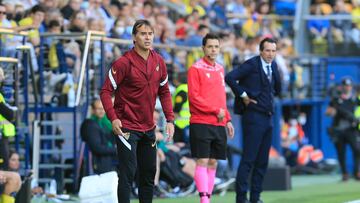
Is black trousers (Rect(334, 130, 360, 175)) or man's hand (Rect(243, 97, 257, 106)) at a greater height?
man's hand (Rect(243, 97, 257, 106))

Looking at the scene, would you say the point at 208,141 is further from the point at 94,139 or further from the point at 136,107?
the point at 94,139

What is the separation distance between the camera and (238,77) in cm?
1486

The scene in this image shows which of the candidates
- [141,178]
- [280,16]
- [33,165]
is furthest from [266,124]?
[280,16]

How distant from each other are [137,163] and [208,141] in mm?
1810

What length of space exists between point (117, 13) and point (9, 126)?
6.79 metres

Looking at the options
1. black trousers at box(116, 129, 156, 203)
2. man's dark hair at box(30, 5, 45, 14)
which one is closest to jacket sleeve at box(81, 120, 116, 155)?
man's dark hair at box(30, 5, 45, 14)

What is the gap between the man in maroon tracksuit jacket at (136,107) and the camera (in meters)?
12.0

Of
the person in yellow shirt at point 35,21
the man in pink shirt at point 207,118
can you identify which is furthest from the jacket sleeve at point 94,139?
the man in pink shirt at point 207,118

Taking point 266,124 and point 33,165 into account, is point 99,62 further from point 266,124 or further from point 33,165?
point 266,124

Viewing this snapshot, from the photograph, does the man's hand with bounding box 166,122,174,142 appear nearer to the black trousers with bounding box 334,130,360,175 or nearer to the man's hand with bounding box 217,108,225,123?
the man's hand with bounding box 217,108,225,123

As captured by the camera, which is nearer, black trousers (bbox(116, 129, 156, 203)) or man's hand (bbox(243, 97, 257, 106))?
black trousers (bbox(116, 129, 156, 203))

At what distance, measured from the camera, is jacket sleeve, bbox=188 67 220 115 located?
1398 cm

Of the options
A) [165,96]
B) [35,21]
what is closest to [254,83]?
[165,96]

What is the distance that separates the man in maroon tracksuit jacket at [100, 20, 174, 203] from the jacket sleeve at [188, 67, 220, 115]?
1648 mm
